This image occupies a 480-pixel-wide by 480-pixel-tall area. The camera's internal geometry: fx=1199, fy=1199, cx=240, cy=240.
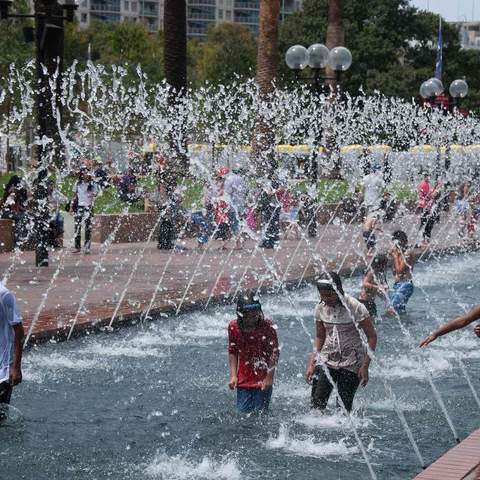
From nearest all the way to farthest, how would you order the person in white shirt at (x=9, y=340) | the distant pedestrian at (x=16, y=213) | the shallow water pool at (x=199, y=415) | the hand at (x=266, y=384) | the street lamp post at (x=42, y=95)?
the person in white shirt at (x=9, y=340) < the shallow water pool at (x=199, y=415) < the hand at (x=266, y=384) < the street lamp post at (x=42, y=95) < the distant pedestrian at (x=16, y=213)

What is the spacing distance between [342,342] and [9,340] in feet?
7.35

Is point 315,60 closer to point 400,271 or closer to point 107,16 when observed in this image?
point 400,271

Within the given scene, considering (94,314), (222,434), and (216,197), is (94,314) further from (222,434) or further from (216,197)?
(216,197)

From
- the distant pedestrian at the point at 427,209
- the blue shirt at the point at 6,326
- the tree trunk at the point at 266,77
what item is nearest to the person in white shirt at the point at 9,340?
the blue shirt at the point at 6,326

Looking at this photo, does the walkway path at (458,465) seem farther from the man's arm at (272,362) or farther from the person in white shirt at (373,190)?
the person in white shirt at (373,190)

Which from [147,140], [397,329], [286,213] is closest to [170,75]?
[286,213]

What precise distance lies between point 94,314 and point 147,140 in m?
34.7

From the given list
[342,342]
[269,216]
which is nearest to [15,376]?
[342,342]

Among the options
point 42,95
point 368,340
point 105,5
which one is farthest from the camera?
point 105,5

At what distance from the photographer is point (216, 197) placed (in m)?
23.0

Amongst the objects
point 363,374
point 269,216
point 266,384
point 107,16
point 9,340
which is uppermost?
point 9,340

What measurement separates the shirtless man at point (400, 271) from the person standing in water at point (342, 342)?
16.0 feet

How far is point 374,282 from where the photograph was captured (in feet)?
41.2

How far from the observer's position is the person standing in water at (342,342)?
8.05 meters
